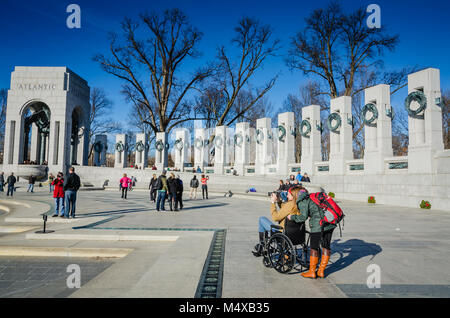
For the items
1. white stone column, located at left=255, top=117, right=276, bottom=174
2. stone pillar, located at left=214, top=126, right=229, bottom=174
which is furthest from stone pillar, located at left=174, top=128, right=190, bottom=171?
white stone column, located at left=255, top=117, right=276, bottom=174

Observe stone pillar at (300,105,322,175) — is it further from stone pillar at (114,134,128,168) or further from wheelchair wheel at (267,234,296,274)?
stone pillar at (114,134,128,168)

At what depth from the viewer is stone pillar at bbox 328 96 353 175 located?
65.4 feet

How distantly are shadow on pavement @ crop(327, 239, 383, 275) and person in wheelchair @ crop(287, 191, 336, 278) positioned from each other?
397 millimetres

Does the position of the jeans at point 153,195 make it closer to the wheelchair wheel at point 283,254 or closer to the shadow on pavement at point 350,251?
the shadow on pavement at point 350,251

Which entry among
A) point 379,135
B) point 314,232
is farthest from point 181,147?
point 314,232

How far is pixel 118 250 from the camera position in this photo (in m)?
6.75

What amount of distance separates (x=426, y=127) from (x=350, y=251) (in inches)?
489

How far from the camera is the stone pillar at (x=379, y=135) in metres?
17.6

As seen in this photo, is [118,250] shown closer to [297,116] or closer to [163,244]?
[163,244]

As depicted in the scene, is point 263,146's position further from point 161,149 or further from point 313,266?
point 313,266

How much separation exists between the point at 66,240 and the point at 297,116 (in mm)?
37020

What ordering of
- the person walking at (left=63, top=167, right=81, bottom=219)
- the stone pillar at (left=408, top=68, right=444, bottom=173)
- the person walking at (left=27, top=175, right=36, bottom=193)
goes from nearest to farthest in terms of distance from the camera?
the person walking at (left=63, top=167, right=81, bottom=219), the stone pillar at (left=408, top=68, right=444, bottom=173), the person walking at (left=27, top=175, right=36, bottom=193)

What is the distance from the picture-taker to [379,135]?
17891 millimetres

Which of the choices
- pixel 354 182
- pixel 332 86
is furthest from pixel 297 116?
pixel 354 182
